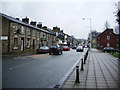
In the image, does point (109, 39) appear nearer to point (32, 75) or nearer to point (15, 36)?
point (15, 36)

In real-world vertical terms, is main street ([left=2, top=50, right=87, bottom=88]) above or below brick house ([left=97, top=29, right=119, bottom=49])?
below

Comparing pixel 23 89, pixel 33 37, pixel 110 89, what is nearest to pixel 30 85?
pixel 23 89

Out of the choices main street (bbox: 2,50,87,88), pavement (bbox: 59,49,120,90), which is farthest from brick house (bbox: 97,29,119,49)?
pavement (bbox: 59,49,120,90)

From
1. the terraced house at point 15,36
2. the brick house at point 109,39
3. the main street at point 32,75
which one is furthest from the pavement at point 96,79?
the brick house at point 109,39

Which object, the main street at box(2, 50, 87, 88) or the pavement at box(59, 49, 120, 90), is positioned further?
the main street at box(2, 50, 87, 88)

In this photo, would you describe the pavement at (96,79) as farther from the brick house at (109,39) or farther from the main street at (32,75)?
the brick house at (109,39)

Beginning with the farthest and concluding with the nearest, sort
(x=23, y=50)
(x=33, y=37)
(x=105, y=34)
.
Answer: (x=105, y=34) → (x=33, y=37) → (x=23, y=50)

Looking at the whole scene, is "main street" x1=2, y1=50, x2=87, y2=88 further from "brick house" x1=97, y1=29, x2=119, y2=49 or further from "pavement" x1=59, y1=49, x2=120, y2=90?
"brick house" x1=97, y1=29, x2=119, y2=49

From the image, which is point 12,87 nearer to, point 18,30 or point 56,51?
point 56,51

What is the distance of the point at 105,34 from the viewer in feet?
210

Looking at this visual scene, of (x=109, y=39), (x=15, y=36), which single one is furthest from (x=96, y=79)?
(x=109, y=39)

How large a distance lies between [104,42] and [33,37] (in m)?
37.8

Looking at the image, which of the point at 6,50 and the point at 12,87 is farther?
the point at 6,50


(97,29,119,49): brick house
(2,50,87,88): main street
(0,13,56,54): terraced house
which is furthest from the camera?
(97,29,119,49): brick house
